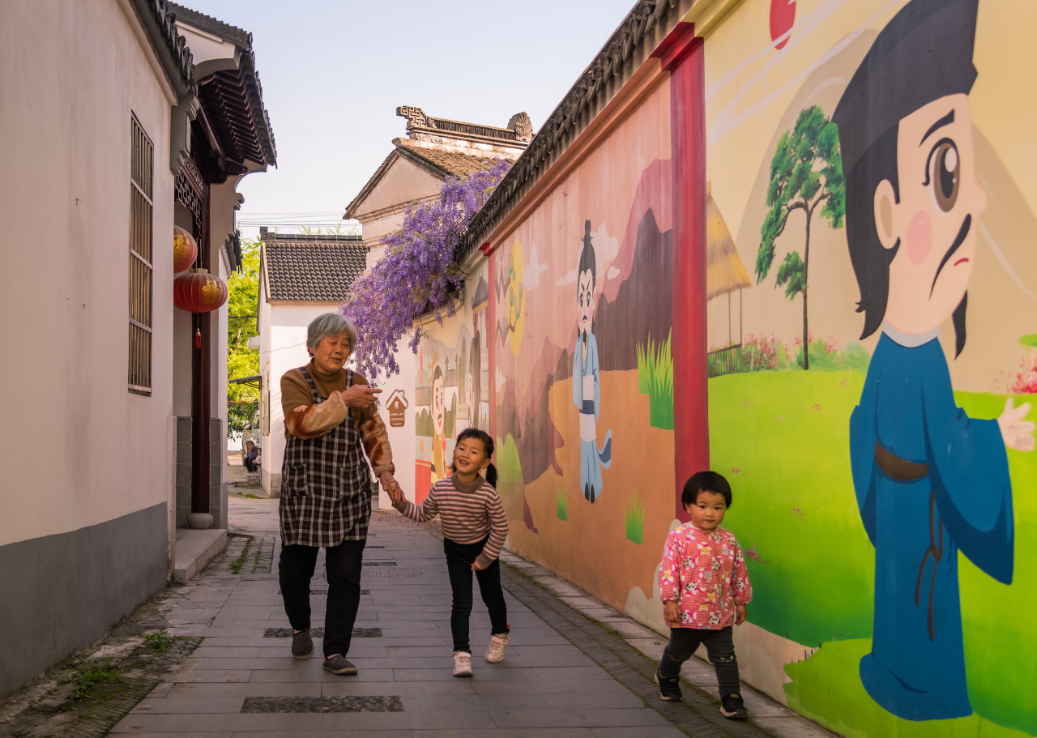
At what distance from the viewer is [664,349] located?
19.8 ft

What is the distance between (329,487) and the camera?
5066 millimetres

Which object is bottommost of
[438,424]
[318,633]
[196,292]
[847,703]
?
[318,633]

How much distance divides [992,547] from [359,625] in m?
4.49

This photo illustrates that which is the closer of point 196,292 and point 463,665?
point 463,665

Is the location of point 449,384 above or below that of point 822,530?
above

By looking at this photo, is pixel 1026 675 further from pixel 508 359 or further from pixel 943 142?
pixel 508 359

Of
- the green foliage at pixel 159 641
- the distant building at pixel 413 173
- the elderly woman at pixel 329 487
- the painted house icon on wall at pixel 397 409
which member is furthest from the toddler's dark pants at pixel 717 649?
the painted house icon on wall at pixel 397 409

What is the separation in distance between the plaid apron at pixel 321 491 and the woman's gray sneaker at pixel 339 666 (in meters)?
0.59

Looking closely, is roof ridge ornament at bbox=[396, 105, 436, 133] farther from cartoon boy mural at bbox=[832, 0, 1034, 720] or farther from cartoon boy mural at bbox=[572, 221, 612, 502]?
cartoon boy mural at bbox=[832, 0, 1034, 720]

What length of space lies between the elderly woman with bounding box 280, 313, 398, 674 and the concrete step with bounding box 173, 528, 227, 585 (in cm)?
349

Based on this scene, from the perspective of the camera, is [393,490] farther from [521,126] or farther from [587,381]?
[521,126]

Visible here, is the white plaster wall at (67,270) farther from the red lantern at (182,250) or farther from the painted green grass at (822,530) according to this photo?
the painted green grass at (822,530)

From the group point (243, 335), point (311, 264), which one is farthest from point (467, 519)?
point (243, 335)

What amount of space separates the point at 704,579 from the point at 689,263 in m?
2.11
